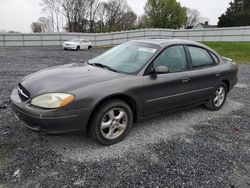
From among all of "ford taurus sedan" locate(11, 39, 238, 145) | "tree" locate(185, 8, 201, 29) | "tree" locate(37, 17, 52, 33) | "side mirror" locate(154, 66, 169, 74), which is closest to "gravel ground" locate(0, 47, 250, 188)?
"ford taurus sedan" locate(11, 39, 238, 145)

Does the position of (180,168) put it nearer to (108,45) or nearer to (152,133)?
(152,133)

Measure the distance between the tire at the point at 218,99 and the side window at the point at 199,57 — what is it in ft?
2.21

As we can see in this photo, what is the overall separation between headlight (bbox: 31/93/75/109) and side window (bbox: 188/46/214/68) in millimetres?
2532

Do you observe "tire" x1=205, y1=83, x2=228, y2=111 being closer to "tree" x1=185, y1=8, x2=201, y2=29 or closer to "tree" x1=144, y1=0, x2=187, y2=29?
"tree" x1=144, y1=0, x2=187, y2=29

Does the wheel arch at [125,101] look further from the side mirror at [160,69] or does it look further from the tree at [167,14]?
the tree at [167,14]

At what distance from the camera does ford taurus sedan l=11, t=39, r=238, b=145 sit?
8.89 ft

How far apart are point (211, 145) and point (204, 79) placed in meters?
1.41

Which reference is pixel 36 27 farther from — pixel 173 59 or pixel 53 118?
pixel 53 118

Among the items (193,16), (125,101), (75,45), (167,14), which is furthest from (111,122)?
(193,16)

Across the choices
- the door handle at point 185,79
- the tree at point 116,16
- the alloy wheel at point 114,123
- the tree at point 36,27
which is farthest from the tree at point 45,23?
the alloy wheel at point 114,123

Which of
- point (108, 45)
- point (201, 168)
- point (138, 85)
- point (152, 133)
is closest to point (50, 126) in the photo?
point (138, 85)

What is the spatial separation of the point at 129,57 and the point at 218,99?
2.46 m

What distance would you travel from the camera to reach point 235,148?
329 cm

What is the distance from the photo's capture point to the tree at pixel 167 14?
4703cm
